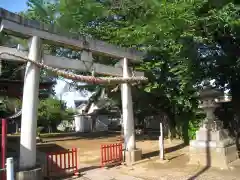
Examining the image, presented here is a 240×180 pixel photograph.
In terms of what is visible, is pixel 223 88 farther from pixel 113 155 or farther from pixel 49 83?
pixel 49 83

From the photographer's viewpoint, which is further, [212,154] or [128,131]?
[128,131]

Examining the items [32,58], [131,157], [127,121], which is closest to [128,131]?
[127,121]

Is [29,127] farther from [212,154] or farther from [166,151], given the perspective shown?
[166,151]

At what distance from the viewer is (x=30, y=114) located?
8.20 m

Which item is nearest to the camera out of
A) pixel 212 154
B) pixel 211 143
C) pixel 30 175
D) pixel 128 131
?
pixel 30 175

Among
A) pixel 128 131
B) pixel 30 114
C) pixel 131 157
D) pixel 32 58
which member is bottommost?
pixel 131 157

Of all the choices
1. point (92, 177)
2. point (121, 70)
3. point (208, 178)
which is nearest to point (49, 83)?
point (121, 70)

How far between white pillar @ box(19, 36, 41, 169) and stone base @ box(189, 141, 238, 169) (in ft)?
20.6

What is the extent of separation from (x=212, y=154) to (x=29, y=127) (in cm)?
684

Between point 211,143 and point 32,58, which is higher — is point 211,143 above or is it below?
below

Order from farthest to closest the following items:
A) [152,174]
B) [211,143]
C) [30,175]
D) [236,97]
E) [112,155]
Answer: [236,97] → [112,155] → [211,143] → [152,174] → [30,175]

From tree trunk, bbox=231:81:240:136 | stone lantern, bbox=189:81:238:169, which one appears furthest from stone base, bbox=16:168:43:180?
tree trunk, bbox=231:81:240:136

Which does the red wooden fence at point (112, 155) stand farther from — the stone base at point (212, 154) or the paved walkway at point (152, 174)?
the stone base at point (212, 154)

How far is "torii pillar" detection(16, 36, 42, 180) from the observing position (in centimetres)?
800
